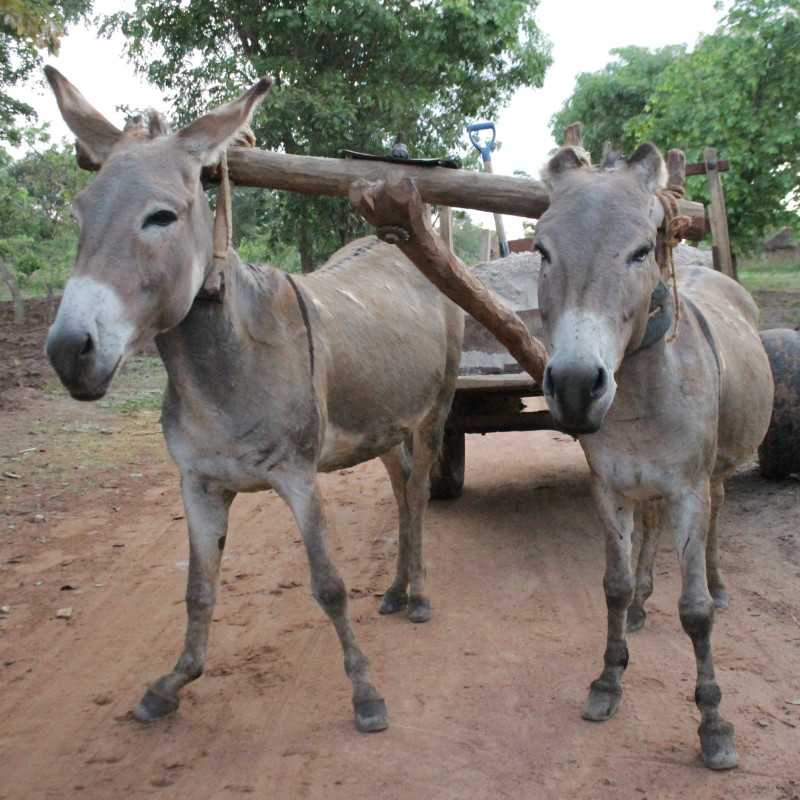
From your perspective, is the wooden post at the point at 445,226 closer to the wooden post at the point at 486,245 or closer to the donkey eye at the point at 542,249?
the donkey eye at the point at 542,249

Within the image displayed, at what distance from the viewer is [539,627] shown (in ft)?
13.6

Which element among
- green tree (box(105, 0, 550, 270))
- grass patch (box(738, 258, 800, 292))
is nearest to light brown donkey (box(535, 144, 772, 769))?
green tree (box(105, 0, 550, 270))

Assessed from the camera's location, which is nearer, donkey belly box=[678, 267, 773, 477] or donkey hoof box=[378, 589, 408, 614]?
donkey belly box=[678, 267, 773, 477]

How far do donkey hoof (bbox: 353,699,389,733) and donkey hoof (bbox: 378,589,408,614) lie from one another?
3.97 ft

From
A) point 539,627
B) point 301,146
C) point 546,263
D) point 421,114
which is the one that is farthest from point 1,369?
point 546,263

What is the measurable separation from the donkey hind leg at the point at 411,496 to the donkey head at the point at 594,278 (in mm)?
1945

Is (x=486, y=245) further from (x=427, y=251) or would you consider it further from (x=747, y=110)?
(x=427, y=251)

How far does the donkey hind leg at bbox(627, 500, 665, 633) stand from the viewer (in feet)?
13.5

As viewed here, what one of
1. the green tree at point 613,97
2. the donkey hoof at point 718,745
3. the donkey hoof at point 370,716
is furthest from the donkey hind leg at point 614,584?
the green tree at point 613,97

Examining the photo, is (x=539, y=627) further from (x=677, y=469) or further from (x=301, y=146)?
(x=301, y=146)

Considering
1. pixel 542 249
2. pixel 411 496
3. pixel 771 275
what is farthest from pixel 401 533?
pixel 771 275

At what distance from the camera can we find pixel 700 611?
2.97 meters

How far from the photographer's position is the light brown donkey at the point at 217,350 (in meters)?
2.60

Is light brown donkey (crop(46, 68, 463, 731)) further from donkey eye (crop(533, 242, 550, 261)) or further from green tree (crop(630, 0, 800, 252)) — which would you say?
green tree (crop(630, 0, 800, 252))
